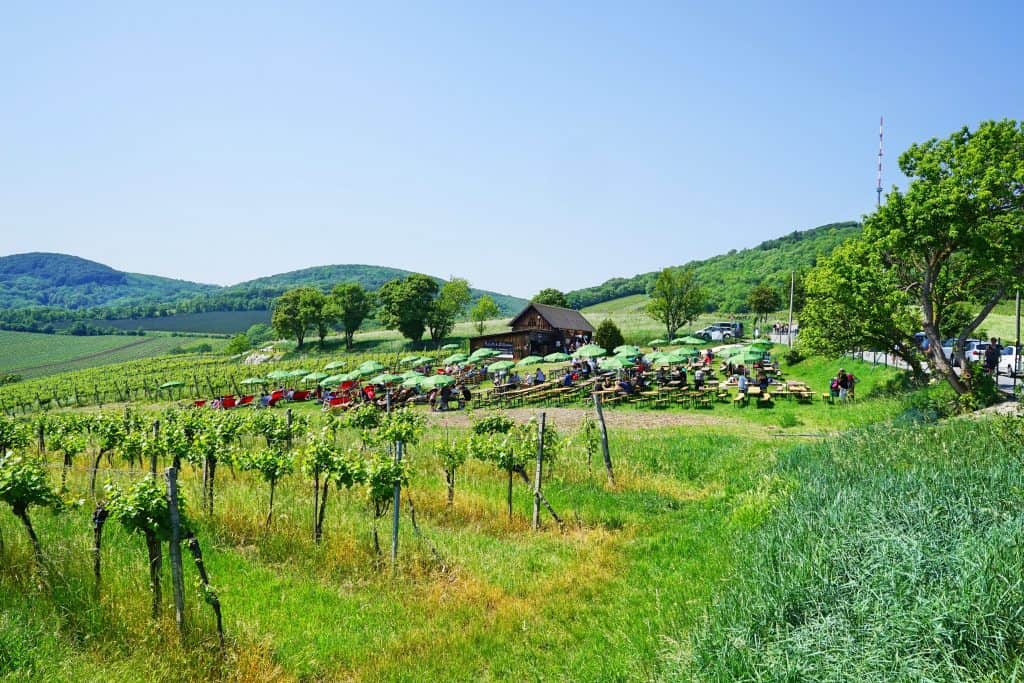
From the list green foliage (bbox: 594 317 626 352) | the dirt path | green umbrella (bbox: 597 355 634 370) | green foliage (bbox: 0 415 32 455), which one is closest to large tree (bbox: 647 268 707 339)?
green foliage (bbox: 594 317 626 352)

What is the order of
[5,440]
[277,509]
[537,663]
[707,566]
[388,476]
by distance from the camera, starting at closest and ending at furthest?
1. [537,663]
2. [707,566]
3. [388,476]
4. [277,509]
5. [5,440]

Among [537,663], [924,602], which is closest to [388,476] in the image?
[537,663]

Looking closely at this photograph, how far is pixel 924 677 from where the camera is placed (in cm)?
340

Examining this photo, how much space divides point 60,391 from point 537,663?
2405 inches

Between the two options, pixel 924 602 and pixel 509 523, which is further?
pixel 509 523

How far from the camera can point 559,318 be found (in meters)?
52.7

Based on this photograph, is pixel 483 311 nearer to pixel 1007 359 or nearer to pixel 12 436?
pixel 1007 359

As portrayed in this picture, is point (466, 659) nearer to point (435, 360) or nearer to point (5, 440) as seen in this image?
point (5, 440)

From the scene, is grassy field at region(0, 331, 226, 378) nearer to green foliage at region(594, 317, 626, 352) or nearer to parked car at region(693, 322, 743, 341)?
green foliage at region(594, 317, 626, 352)

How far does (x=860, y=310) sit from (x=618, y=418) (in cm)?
954

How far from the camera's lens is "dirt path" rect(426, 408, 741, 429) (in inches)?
785

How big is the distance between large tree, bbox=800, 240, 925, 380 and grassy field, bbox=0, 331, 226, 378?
3531 inches

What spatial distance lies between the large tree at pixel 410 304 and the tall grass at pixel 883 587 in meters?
62.6

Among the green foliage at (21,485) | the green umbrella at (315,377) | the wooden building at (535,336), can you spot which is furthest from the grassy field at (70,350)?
the green foliage at (21,485)
